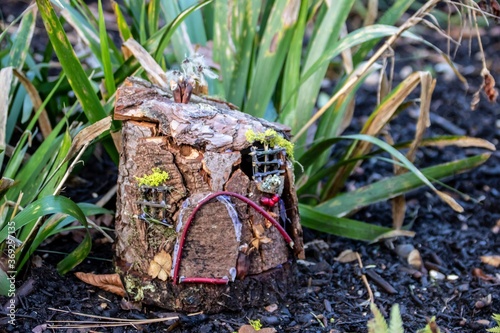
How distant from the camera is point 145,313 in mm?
1665

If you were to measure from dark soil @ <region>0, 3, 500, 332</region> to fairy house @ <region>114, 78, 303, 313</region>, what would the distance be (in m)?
0.08

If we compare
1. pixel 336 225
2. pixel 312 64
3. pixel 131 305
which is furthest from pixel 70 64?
pixel 336 225

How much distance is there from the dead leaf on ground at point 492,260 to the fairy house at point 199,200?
32.2 inches

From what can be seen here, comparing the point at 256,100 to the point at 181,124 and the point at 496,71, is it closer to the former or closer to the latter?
the point at 181,124

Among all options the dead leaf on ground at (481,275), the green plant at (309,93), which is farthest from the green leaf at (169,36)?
the dead leaf on ground at (481,275)

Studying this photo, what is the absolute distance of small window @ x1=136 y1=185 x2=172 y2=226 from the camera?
1.58 m

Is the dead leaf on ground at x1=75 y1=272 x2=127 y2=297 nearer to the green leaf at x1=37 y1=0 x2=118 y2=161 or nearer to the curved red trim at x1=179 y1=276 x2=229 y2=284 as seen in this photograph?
the curved red trim at x1=179 y1=276 x2=229 y2=284

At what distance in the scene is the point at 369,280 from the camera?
1.95 m

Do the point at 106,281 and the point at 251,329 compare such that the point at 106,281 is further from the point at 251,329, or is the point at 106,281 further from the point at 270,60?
the point at 270,60

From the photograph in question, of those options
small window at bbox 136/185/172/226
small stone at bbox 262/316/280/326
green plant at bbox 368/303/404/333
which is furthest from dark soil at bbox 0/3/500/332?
green plant at bbox 368/303/404/333

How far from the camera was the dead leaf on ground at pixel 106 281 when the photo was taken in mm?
1709

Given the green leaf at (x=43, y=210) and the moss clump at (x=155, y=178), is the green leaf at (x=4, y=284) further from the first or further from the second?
the moss clump at (x=155, y=178)

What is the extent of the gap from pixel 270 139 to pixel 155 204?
32 centimetres

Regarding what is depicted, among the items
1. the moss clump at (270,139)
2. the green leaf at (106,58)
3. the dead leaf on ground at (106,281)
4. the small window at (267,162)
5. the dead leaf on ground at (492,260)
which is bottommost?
the dead leaf on ground at (492,260)
